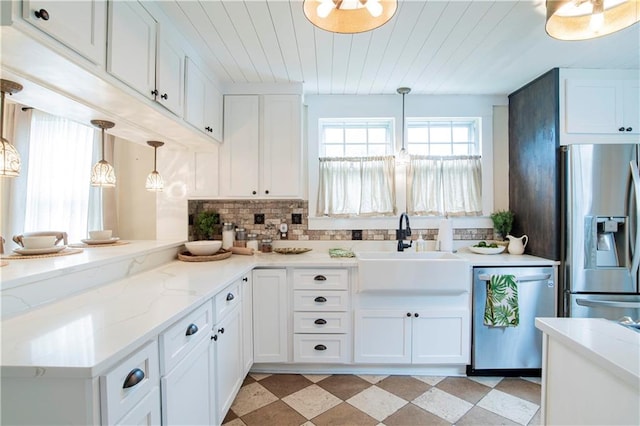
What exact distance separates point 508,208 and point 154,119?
123 inches

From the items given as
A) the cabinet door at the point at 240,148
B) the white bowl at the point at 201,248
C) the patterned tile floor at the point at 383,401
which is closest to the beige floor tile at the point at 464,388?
the patterned tile floor at the point at 383,401

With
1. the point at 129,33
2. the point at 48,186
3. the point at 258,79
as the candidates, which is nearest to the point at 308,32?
the point at 258,79

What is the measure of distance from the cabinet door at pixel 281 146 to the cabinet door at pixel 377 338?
120 centimetres

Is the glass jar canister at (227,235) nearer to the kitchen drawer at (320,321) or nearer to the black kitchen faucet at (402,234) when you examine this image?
the kitchen drawer at (320,321)

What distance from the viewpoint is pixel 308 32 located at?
69.2 inches

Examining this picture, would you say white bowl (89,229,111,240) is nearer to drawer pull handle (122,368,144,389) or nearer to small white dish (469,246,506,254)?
drawer pull handle (122,368,144,389)

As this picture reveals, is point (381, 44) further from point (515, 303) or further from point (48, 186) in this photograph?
point (48, 186)

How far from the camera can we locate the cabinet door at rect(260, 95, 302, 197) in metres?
2.52

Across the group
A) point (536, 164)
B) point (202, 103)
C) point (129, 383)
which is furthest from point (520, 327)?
point (202, 103)

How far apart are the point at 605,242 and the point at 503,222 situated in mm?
707

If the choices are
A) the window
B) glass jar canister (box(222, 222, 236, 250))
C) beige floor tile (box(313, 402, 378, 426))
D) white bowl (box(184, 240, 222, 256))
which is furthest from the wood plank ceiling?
beige floor tile (box(313, 402, 378, 426))

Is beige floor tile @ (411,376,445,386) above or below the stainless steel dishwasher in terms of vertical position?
below

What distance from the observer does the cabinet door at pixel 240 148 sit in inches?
99.4

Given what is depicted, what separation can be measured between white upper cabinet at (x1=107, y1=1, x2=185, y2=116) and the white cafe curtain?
4.76ft
